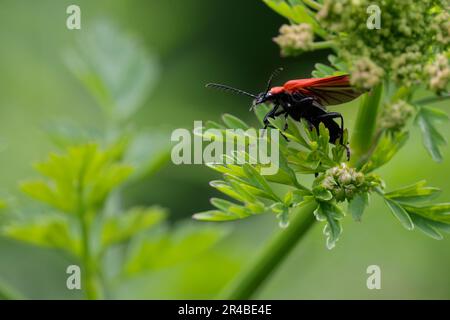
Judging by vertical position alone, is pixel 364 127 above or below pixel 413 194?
above

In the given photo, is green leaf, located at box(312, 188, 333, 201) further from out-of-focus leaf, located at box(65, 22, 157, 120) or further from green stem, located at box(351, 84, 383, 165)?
out-of-focus leaf, located at box(65, 22, 157, 120)

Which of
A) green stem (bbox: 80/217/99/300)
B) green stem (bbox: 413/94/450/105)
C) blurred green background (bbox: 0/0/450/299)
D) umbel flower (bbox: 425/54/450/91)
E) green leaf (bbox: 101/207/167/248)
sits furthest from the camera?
blurred green background (bbox: 0/0/450/299)

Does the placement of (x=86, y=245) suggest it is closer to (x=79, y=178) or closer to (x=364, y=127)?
(x=79, y=178)

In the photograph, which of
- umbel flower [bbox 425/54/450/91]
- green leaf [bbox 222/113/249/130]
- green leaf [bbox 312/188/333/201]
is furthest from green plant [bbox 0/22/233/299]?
umbel flower [bbox 425/54/450/91]

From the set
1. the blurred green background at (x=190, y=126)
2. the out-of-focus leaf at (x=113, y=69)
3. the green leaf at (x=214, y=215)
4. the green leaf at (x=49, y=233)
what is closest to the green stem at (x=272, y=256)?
the green leaf at (x=214, y=215)

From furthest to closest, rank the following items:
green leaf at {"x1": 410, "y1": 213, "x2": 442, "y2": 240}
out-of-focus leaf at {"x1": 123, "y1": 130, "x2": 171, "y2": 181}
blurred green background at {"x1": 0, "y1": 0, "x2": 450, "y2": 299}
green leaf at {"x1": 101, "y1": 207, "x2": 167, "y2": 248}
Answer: blurred green background at {"x1": 0, "y1": 0, "x2": 450, "y2": 299}
out-of-focus leaf at {"x1": 123, "y1": 130, "x2": 171, "y2": 181}
green leaf at {"x1": 101, "y1": 207, "x2": 167, "y2": 248}
green leaf at {"x1": 410, "y1": 213, "x2": 442, "y2": 240}

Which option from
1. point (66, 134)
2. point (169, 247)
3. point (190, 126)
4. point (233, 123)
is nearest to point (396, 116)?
point (233, 123)
